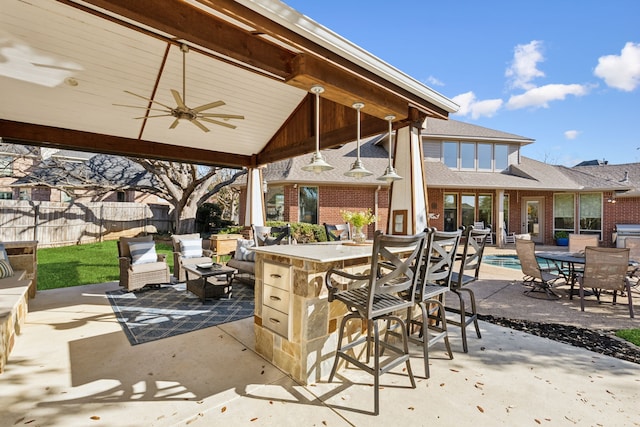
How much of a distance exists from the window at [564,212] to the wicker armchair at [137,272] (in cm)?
1579

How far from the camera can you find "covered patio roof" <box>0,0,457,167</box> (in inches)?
99.1

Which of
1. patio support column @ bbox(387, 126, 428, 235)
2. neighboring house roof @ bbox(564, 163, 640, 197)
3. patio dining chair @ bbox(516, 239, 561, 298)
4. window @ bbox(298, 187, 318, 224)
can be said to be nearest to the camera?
patio support column @ bbox(387, 126, 428, 235)

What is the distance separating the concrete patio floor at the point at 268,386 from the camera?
2.11 metres

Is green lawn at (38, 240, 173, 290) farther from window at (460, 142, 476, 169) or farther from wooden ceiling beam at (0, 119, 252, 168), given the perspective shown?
window at (460, 142, 476, 169)

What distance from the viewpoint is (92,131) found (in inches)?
236

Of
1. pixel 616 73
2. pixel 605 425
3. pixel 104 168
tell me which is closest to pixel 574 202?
pixel 616 73

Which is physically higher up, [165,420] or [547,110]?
[547,110]

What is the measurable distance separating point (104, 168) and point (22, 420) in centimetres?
1845

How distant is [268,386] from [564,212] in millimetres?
15862

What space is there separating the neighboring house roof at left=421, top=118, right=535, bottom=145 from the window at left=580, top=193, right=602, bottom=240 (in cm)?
346

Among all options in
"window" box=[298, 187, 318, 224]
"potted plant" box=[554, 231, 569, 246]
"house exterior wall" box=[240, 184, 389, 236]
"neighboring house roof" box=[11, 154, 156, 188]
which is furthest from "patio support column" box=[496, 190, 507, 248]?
"neighboring house roof" box=[11, 154, 156, 188]

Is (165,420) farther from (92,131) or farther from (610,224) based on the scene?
(610,224)

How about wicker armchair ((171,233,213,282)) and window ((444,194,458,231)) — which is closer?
wicker armchair ((171,233,213,282))

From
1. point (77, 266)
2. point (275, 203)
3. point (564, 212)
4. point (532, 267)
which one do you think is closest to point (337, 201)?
point (275, 203)
